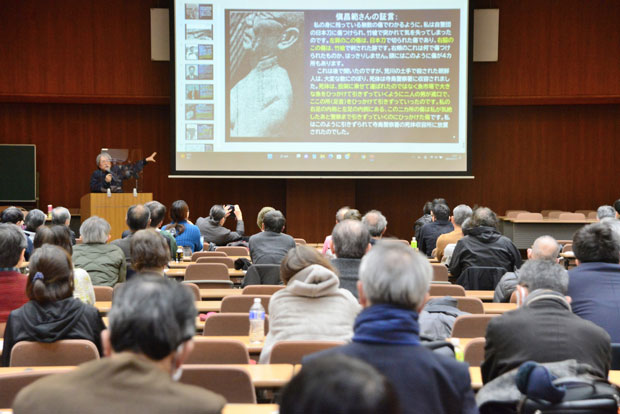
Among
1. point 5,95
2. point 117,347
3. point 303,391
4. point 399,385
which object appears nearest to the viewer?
point 303,391

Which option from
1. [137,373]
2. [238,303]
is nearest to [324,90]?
[238,303]

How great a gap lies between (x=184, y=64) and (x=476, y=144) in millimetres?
5538

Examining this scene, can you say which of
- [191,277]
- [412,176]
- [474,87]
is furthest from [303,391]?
[474,87]

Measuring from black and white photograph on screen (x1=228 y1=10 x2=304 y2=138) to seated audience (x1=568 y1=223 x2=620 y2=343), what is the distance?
776 centimetres

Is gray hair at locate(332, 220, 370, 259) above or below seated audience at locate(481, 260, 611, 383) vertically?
above

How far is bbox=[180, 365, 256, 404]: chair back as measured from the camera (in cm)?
247

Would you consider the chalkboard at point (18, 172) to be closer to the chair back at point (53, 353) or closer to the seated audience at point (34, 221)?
the seated audience at point (34, 221)

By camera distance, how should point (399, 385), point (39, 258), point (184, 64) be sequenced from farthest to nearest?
1. point (184, 64)
2. point (39, 258)
3. point (399, 385)

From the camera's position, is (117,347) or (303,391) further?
(117,347)

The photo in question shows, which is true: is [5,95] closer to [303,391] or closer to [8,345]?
[8,345]

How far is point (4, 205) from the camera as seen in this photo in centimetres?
1180

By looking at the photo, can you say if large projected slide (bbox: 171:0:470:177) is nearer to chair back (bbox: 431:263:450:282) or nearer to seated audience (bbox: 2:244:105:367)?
chair back (bbox: 431:263:450:282)

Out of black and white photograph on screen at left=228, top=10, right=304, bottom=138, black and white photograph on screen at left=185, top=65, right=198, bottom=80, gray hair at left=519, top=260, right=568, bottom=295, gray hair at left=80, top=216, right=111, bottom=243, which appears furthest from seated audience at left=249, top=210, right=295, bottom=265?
black and white photograph on screen at left=185, top=65, right=198, bottom=80

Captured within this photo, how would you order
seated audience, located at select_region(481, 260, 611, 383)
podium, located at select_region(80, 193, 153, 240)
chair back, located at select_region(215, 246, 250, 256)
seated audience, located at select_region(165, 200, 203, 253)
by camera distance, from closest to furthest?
seated audience, located at select_region(481, 260, 611, 383), seated audience, located at select_region(165, 200, 203, 253), chair back, located at select_region(215, 246, 250, 256), podium, located at select_region(80, 193, 153, 240)
